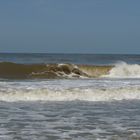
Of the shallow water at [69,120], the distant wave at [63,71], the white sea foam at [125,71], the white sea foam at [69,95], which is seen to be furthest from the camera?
the white sea foam at [125,71]

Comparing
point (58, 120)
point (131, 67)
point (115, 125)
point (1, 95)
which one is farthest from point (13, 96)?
point (131, 67)

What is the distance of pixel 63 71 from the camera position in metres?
26.2

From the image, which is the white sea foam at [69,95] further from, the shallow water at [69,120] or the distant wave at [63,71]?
the distant wave at [63,71]

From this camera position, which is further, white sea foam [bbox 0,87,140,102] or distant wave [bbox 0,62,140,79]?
distant wave [bbox 0,62,140,79]

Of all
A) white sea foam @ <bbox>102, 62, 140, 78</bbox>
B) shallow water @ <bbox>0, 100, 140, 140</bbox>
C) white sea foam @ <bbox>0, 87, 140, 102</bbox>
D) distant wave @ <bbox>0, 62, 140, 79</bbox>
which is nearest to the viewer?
shallow water @ <bbox>0, 100, 140, 140</bbox>

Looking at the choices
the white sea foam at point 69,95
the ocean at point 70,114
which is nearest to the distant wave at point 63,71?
the white sea foam at point 69,95

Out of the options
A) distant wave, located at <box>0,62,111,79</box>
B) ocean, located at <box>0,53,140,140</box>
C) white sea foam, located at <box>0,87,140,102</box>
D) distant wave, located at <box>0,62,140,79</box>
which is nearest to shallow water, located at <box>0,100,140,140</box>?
ocean, located at <box>0,53,140,140</box>

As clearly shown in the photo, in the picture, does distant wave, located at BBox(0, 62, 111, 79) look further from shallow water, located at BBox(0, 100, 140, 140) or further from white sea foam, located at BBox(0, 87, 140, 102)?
shallow water, located at BBox(0, 100, 140, 140)

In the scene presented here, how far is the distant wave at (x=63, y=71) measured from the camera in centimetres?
2502

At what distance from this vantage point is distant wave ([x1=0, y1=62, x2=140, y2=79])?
25.0 meters

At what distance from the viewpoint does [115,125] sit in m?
8.95

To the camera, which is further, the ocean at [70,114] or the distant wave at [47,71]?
the distant wave at [47,71]

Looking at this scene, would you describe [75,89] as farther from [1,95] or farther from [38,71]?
[38,71]

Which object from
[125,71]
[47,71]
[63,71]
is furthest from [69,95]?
[125,71]
